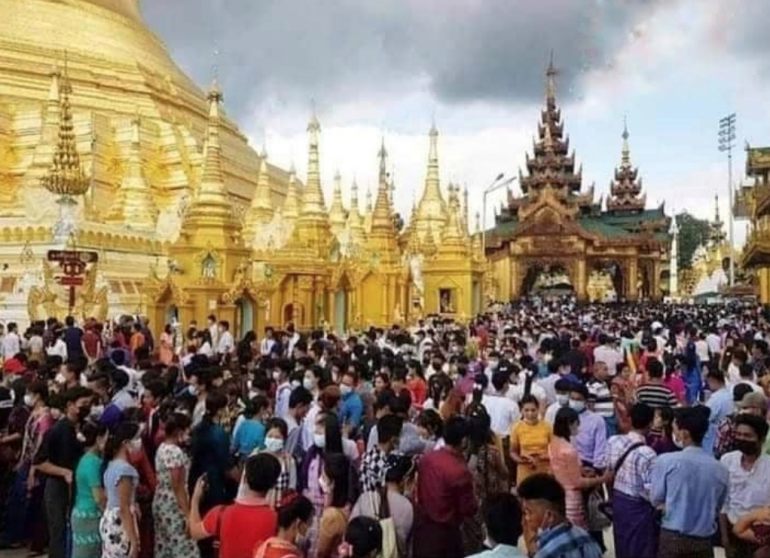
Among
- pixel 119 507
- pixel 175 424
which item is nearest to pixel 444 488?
pixel 175 424

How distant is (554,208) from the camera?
64.2 metres

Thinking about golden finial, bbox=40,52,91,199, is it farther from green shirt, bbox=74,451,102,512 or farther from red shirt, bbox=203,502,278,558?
red shirt, bbox=203,502,278,558

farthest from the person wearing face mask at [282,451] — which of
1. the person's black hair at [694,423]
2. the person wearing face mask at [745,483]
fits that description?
the person wearing face mask at [745,483]

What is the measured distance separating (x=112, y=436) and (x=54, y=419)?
1.68 metres

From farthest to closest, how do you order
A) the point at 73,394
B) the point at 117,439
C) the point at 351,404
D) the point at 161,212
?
the point at 161,212 → the point at 351,404 → the point at 73,394 → the point at 117,439

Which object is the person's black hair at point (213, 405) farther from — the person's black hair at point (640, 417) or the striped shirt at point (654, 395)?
the striped shirt at point (654, 395)

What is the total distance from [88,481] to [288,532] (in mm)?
2332

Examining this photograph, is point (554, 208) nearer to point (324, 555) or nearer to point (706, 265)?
point (706, 265)

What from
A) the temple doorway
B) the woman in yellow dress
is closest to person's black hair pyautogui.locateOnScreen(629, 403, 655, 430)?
the woman in yellow dress

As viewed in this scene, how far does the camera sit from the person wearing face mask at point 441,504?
595cm

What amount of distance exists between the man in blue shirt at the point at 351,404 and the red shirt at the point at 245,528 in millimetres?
3017

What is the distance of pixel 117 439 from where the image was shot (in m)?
6.42

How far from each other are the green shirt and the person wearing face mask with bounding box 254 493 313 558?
213 cm

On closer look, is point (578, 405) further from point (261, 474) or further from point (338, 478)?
point (261, 474)
